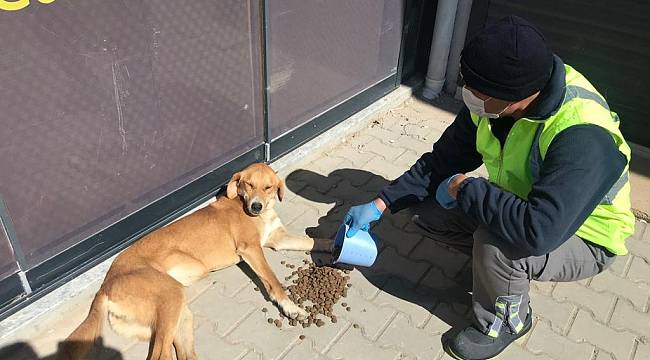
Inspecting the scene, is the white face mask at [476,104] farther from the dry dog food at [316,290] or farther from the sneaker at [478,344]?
the dry dog food at [316,290]

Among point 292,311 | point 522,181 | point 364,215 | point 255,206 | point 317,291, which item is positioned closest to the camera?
point 522,181

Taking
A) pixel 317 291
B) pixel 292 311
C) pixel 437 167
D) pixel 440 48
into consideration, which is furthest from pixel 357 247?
pixel 440 48

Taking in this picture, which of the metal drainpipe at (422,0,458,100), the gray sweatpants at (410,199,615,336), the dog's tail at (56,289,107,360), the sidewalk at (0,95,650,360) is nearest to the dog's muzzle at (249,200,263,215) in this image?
the sidewalk at (0,95,650,360)

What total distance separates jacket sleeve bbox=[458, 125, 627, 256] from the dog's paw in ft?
4.55

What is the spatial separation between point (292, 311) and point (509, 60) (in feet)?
6.61

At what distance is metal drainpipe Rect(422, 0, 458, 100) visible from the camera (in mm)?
5801

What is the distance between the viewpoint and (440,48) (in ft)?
19.8

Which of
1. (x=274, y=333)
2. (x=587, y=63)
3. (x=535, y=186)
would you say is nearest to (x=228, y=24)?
(x=274, y=333)

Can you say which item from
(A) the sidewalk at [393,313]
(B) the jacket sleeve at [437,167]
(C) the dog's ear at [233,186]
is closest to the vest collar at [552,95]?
(B) the jacket sleeve at [437,167]

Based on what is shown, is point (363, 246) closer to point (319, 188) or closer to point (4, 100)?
point (319, 188)

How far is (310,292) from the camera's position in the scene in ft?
11.5

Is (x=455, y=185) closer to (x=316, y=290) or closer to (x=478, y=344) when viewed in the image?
(x=478, y=344)

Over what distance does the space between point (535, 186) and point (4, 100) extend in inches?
106

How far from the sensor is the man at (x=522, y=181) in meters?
2.33
